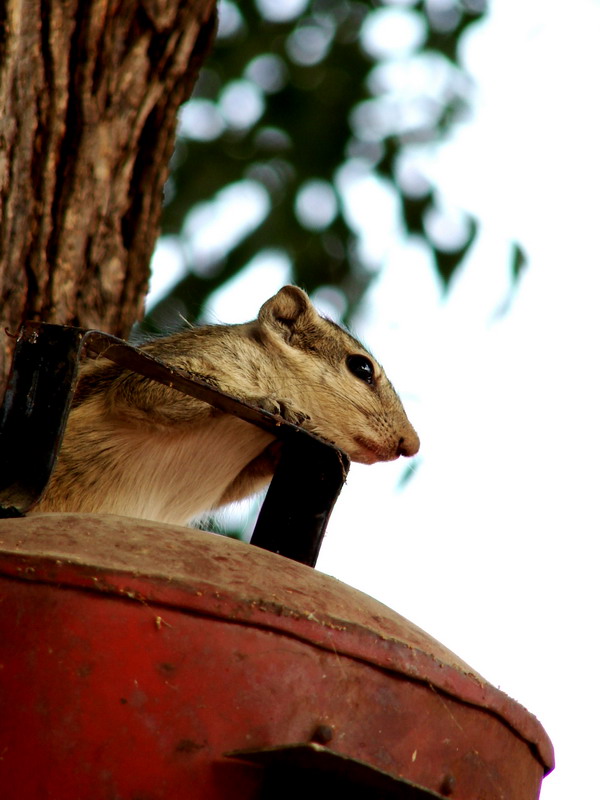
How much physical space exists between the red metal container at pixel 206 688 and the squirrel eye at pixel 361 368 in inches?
52.8

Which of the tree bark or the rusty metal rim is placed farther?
the tree bark

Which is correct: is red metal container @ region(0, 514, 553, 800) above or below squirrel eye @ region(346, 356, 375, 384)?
below

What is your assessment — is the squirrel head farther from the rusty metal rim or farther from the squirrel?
the rusty metal rim

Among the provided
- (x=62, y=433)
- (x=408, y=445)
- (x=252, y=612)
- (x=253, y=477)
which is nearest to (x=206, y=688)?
(x=252, y=612)

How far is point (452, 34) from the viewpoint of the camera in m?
3.63

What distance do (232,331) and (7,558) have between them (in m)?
1.37

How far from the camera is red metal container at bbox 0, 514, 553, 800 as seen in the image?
3.20 ft

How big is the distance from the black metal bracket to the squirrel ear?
1.00 m

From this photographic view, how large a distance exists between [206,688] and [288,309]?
1.54 metres

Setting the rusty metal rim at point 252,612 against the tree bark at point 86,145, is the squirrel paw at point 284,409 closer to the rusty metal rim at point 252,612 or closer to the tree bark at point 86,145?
the tree bark at point 86,145

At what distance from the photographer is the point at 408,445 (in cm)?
231

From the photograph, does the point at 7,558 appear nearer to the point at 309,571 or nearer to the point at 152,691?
the point at 152,691

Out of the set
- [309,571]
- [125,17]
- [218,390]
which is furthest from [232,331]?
[309,571]

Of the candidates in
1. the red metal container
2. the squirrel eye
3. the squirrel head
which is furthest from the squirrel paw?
the squirrel eye
